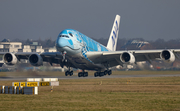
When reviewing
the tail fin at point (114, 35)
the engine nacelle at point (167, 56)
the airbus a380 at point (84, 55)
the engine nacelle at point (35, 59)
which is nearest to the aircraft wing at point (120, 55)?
the airbus a380 at point (84, 55)

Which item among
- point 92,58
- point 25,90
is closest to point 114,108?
point 25,90

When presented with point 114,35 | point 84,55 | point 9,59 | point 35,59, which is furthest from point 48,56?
point 114,35

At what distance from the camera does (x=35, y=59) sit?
46094 millimetres

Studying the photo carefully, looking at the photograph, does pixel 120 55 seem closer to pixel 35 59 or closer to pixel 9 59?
pixel 35 59

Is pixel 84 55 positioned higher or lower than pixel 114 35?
lower

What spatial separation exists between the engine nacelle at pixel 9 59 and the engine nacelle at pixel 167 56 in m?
23.5

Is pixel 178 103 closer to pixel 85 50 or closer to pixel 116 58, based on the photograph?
pixel 85 50

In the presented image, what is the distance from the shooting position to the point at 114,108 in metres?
14.9

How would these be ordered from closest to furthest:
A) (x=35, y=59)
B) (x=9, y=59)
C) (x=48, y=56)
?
(x=9, y=59), (x=35, y=59), (x=48, y=56)

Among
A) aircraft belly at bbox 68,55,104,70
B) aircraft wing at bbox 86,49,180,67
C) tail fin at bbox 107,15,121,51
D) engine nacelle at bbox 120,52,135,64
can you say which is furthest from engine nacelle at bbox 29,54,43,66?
tail fin at bbox 107,15,121,51

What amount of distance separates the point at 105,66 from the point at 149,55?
8359 mm

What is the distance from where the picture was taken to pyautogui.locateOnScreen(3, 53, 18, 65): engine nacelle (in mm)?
45197

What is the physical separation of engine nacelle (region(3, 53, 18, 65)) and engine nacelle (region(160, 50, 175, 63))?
23518 mm

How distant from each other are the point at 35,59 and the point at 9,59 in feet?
13.9
